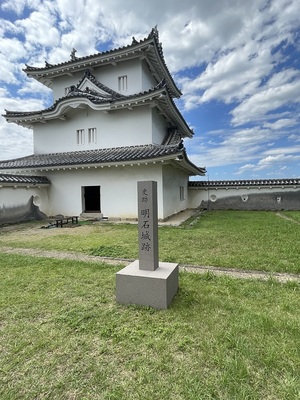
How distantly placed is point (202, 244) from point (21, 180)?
9.68 meters

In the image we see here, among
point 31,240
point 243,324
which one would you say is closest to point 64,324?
point 243,324

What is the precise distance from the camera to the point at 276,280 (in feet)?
13.4

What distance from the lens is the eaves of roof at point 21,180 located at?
35.6 feet

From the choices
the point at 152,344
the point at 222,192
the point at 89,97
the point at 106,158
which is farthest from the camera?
the point at 222,192

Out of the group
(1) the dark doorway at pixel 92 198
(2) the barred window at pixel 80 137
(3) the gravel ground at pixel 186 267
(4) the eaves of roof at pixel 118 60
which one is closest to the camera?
(3) the gravel ground at pixel 186 267

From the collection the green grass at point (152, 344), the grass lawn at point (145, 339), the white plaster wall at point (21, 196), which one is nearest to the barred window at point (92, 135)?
the white plaster wall at point (21, 196)

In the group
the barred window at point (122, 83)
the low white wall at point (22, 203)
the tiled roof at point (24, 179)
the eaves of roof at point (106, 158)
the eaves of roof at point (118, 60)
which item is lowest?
the low white wall at point (22, 203)

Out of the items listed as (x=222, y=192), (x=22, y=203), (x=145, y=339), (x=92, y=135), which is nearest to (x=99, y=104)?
(x=92, y=135)

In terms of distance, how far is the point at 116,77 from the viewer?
1491 centimetres

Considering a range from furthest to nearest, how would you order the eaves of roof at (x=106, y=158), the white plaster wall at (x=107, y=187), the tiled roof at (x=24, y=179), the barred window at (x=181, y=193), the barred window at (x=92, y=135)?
the barred window at (x=181, y=193) < the barred window at (x=92, y=135) < the white plaster wall at (x=107, y=187) < the tiled roof at (x=24, y=179) < the eaves of roof at (x=106, y=158)

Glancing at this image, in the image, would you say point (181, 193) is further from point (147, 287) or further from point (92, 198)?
point (147, 287)

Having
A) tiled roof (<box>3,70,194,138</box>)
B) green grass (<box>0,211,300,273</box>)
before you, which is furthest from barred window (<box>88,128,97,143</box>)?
green grass (<box>0,211,300,273</box>)

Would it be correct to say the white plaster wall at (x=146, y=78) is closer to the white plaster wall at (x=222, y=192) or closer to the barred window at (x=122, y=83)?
the barred window at (x=122, y=83)

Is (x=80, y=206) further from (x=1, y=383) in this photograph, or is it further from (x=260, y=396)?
(x=260, y=396)
